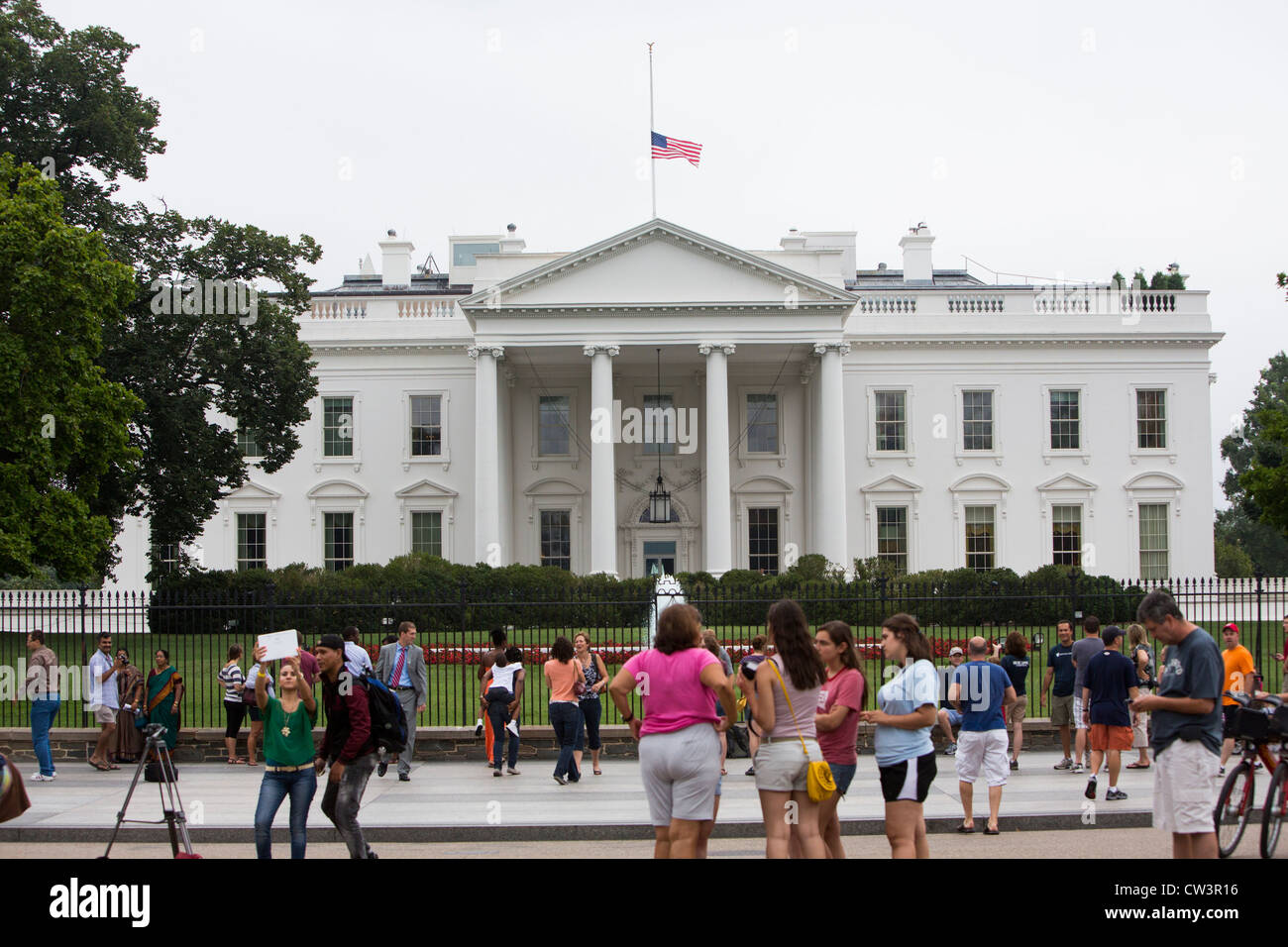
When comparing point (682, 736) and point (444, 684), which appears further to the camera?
point (444, 684)

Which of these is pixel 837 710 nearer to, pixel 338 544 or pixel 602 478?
pixel 602 478

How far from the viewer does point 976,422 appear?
45156 mm

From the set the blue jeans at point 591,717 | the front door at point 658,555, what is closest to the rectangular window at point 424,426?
the front door at point 658,555

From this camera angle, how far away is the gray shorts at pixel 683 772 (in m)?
7.30

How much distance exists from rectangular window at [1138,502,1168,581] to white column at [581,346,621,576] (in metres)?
19.6

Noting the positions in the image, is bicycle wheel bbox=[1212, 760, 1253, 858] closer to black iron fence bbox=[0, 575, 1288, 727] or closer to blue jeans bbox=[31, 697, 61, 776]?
black iron fence bbox=[0, 575, 1288, 727]

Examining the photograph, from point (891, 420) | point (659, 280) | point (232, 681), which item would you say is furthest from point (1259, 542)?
point (232, 681)

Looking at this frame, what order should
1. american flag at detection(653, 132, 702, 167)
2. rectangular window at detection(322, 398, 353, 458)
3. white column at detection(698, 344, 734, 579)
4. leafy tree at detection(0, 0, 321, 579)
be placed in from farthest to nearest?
1. rectangular window at detection(322, 398, 353, 458)
2. white column at detection(698, 344, 734, 579)
3. american flag at detection(653, 132, 702, 167)
4. leafy tree at detection(0, 0, 321, 579)

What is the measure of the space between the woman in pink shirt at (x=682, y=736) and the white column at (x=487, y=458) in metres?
32.2

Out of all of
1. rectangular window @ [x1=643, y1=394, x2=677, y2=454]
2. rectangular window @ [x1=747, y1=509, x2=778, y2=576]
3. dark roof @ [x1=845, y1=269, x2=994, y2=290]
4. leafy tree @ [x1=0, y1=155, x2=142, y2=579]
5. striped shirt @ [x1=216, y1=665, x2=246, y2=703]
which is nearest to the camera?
striped shirt @ [x1=216, y1=665, x2=246, y2=703]

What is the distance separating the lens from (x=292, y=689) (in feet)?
29.3

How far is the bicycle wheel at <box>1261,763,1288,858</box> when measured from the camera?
869cm

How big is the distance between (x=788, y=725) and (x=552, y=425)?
125ft

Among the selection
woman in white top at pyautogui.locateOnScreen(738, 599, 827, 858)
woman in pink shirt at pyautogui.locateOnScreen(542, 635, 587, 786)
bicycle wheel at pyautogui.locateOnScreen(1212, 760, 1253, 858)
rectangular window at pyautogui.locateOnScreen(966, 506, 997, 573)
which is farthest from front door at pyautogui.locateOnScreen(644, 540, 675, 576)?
woman in white top at pyautogui.locateOnScreen(738, 599, 827, 858)
